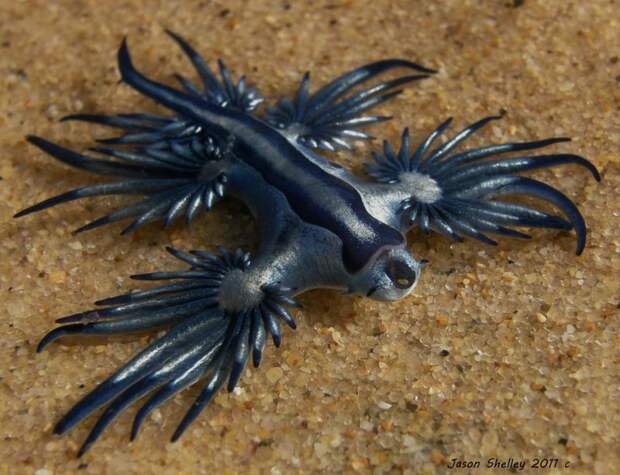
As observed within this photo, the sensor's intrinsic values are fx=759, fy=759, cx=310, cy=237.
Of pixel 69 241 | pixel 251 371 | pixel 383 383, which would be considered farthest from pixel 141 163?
pixel 383 383

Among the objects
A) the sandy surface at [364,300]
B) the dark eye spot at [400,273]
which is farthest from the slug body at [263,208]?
the sandy surface at [364,300]

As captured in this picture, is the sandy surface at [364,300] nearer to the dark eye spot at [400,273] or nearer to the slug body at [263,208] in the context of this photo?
the slug body at [263,208]

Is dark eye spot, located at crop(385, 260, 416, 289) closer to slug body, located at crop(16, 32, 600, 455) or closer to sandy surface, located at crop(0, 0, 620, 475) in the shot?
slug body, located at crop(16, 32, 600, 455)

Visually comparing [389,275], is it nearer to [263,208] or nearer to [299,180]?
[299,180]

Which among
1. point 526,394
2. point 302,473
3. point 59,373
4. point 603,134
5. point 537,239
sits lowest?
point 59,373

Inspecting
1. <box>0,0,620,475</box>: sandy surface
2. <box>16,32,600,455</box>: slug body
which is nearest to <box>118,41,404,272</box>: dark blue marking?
<box>16,32,600,455</box>: slug body

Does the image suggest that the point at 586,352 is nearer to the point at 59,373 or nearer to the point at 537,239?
the point at 537,239

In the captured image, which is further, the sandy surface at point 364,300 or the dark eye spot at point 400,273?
the dark eye spot at point 400,273
